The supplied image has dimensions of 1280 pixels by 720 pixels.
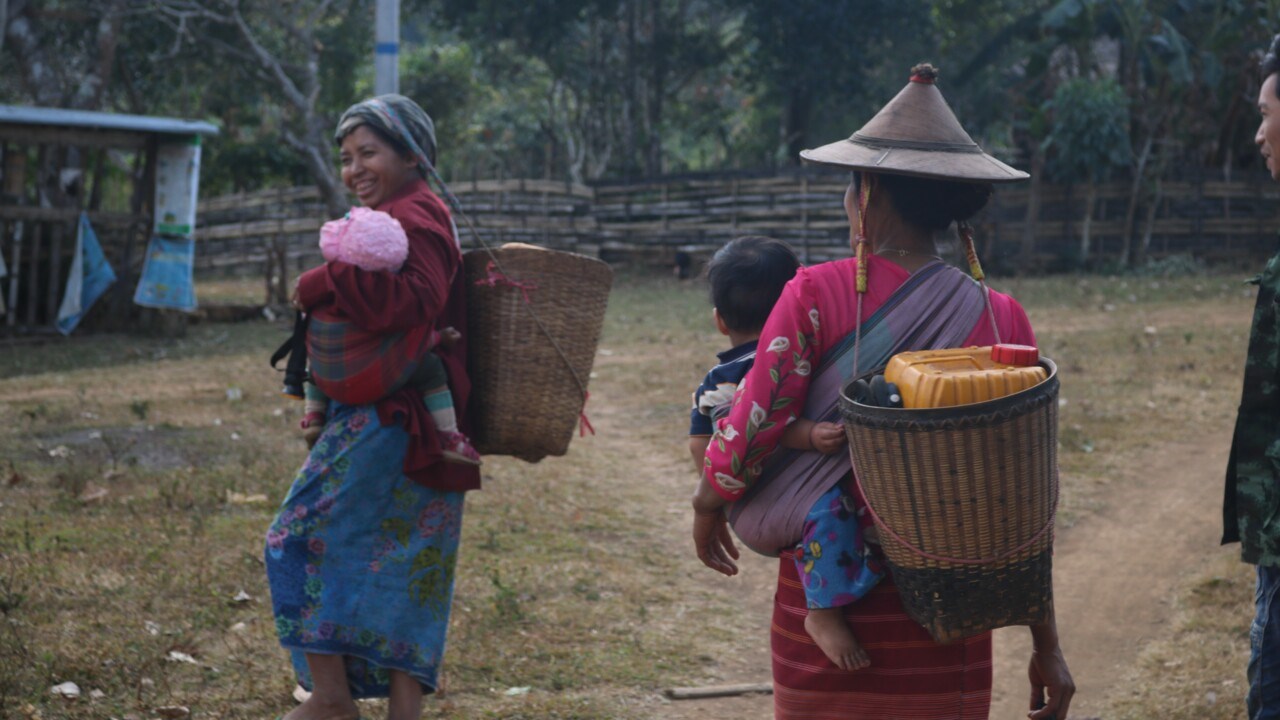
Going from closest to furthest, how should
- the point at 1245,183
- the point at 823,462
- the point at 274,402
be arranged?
1. the point at 823,462
2. the point at 274,402
3. the point at 1245,183

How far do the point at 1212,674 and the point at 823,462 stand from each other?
109 inches

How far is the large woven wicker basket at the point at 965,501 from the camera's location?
2018mm

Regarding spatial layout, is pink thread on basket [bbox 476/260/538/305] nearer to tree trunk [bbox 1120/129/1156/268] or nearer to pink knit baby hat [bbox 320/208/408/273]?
pink knit baby hat [bbox 320/208/408/273]

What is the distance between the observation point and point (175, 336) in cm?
1288

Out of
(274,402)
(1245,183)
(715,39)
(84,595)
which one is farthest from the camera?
(715,39)

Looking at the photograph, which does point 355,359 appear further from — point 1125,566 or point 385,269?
point 1125,566

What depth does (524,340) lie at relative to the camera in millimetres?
3482

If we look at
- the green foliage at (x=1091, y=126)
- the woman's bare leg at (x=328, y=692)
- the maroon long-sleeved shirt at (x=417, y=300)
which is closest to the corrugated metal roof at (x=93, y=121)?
the maroon long-sleeved shirt at (x=417, y=300)

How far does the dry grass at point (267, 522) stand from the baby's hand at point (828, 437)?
2034 millimetres

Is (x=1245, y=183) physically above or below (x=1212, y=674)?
above

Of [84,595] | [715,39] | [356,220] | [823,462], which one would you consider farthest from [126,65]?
[823,462]

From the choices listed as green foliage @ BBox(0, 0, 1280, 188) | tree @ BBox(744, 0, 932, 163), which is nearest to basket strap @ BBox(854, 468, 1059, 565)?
green foliage @ BBox(0, 0, 1280, 188)

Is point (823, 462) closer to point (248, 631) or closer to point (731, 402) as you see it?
point (731, 402)

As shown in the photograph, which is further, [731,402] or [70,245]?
[70,245]
